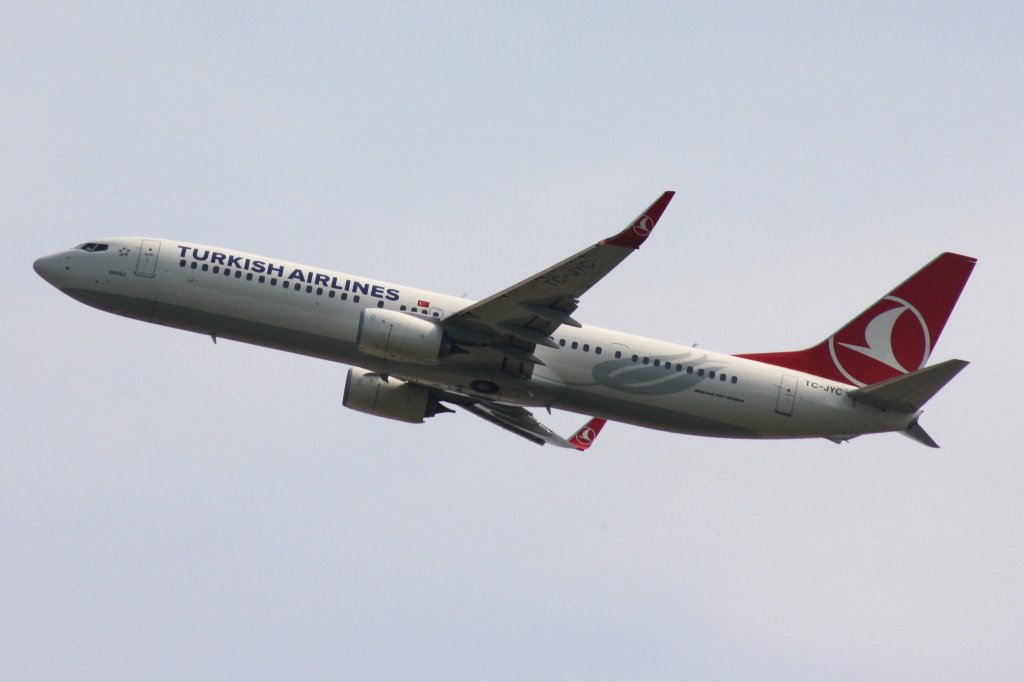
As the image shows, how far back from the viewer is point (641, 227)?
41.2 metres

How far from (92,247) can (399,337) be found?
11810mm

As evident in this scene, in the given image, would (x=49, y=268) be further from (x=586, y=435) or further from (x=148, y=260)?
(x=586, y=435)

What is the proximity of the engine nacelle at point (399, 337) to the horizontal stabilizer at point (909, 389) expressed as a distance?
47.4 ft

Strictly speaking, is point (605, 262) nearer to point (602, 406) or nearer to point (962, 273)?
point (602, 406)

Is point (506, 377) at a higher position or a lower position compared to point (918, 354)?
lower

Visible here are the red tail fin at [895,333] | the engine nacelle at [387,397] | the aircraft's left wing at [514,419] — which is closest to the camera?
the red tail fin at [895,333]

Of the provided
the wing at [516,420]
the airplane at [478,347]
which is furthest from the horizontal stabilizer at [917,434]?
the wing at [516,420]

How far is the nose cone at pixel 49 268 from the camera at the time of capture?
163ft

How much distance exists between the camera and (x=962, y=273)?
52438 millimetres

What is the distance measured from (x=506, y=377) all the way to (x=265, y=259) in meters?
9.06

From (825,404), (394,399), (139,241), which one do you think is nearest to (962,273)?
(825,404)

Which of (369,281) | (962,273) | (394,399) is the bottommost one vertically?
(394,399)

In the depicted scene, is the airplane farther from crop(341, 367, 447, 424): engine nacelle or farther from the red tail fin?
crop(341, 367, 447, 424): engine nacelle

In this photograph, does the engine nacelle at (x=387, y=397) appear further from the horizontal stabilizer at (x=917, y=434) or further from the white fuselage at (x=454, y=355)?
the horizontal stabilizer at (x=917, y=434)
